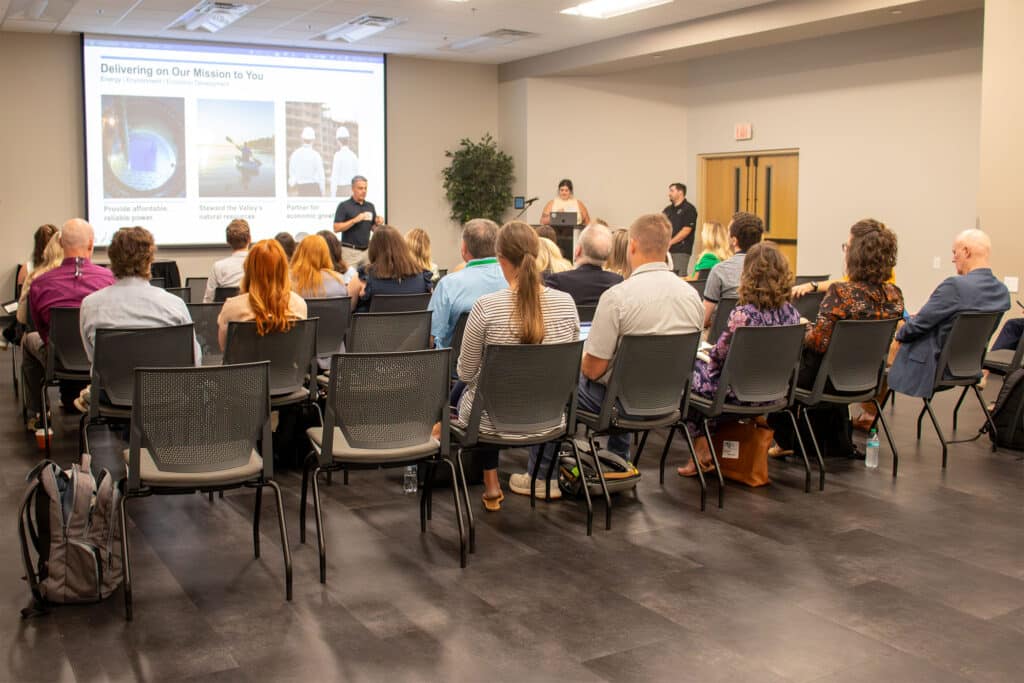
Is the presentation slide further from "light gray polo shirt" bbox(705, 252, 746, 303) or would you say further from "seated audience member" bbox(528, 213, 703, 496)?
"seated audience member" bbox(528, 213, 703, 496)

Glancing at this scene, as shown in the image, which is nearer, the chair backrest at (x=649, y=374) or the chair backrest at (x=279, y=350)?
the chair backrest at (x=649, y=374)

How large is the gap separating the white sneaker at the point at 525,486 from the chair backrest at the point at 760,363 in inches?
33.6

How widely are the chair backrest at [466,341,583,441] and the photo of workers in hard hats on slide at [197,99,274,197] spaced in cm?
925

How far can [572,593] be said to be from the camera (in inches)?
139

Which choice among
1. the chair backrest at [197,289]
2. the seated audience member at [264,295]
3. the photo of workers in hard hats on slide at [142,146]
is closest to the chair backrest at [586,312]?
the seated audience member at [264,295]

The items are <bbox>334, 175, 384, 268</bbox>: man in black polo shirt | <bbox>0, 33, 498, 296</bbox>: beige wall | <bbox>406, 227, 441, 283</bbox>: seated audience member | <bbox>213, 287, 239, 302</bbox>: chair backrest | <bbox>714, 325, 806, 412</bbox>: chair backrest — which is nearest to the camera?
<bbox>714, 325, 806, 412</bbox>: chair backrest

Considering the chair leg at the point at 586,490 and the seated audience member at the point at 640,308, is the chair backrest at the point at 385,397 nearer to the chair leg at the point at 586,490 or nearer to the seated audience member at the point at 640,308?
the chair leg at the point at 586,490

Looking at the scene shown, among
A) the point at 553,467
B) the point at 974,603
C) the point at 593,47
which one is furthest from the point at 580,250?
the point at 593,47

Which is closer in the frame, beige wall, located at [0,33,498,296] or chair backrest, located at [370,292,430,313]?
chair backrest, located at [370,292,430,313]

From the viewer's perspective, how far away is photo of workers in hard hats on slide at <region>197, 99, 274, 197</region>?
1211cm

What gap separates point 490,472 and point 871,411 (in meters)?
2.78

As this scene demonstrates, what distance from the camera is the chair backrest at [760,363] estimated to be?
15.1ft

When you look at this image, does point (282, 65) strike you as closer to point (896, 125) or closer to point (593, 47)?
point (593, 47)

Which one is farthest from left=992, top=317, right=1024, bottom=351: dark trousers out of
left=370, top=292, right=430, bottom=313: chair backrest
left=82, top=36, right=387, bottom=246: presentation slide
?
left=82, top=36, right=387, bottom=246: presentation slide
